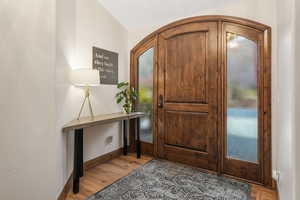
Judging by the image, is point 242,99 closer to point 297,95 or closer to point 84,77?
point 297,95

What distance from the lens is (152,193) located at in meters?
1.77

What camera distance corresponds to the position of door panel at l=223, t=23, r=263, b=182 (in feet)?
6.47

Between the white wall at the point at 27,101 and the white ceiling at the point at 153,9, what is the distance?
132 cm

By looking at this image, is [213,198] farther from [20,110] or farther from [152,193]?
[20,110]

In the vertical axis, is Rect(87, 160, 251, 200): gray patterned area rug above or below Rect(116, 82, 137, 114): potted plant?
below

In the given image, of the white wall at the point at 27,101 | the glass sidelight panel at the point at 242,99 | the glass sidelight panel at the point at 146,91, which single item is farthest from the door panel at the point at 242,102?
the white wall at the point at 27,101

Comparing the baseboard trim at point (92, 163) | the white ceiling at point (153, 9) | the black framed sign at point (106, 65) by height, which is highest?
the white ceiling at point (153, 9)

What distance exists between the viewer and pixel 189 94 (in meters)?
2.41

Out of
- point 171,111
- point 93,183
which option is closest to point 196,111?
point 171,111

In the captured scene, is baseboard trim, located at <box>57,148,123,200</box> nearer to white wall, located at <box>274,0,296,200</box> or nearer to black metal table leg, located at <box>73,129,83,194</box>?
black metal table leg, located at <box>73,129,83,194</box>

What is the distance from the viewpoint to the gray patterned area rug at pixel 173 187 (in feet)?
5.61

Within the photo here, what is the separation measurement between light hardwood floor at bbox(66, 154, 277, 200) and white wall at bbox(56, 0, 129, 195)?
22 centimetres

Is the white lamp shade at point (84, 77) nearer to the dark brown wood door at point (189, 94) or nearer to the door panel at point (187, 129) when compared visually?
the dark brown wood door at point (189, 94)

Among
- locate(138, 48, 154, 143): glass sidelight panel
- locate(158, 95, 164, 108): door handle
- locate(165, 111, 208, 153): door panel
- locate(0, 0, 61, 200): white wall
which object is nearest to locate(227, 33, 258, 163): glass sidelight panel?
locate(165, 111, 208, 153): door panel
